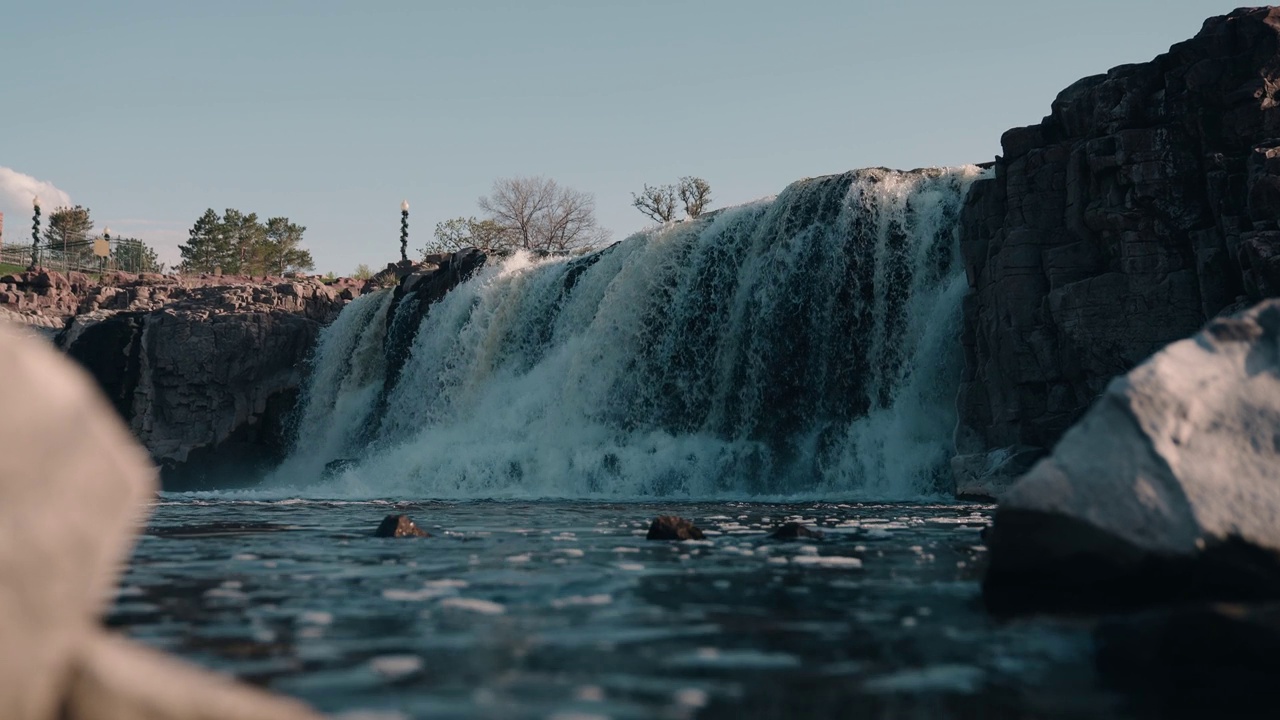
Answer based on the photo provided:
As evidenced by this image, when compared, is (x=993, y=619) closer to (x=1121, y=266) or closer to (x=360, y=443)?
(x=1121, y=266)

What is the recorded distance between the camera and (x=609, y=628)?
18.3ft

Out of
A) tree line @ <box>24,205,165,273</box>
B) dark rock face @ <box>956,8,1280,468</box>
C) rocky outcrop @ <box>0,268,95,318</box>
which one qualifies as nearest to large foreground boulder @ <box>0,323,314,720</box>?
dark rock face @ <box>956,8,1280,468</box>

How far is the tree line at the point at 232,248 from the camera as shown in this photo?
Answer: 7312 centimetres

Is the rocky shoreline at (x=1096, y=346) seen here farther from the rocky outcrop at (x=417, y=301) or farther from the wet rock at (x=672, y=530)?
the wet rock at (x=672, y=530)

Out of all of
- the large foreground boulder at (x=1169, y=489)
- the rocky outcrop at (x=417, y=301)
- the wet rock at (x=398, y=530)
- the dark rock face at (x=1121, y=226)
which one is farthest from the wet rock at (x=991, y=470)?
the rocky outcrop at (x=417, y=301)

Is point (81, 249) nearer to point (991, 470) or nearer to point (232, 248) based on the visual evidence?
point (232, 248)

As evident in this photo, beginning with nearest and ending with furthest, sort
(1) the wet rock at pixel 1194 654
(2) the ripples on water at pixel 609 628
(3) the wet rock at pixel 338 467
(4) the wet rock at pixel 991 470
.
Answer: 1. (2) the ripples on water at pixel 609 628
2. (1) the wet rock at pixel 1194 654
3. (4) the wet rock at pixel 991 470
4. (3) the wet rock at pixel 338 467

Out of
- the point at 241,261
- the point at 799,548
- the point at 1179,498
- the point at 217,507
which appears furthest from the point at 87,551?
the point at 241,261

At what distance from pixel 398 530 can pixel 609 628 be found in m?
5.99

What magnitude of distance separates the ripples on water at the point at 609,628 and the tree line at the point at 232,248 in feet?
222

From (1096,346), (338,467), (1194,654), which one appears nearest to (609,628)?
(1194,654)

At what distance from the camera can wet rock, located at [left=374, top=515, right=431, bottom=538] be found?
11016 millimetres

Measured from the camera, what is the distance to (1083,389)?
17.8 metres

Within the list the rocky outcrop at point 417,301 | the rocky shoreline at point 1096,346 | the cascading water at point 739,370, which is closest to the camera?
the rocky shoreline at point 1096,346
